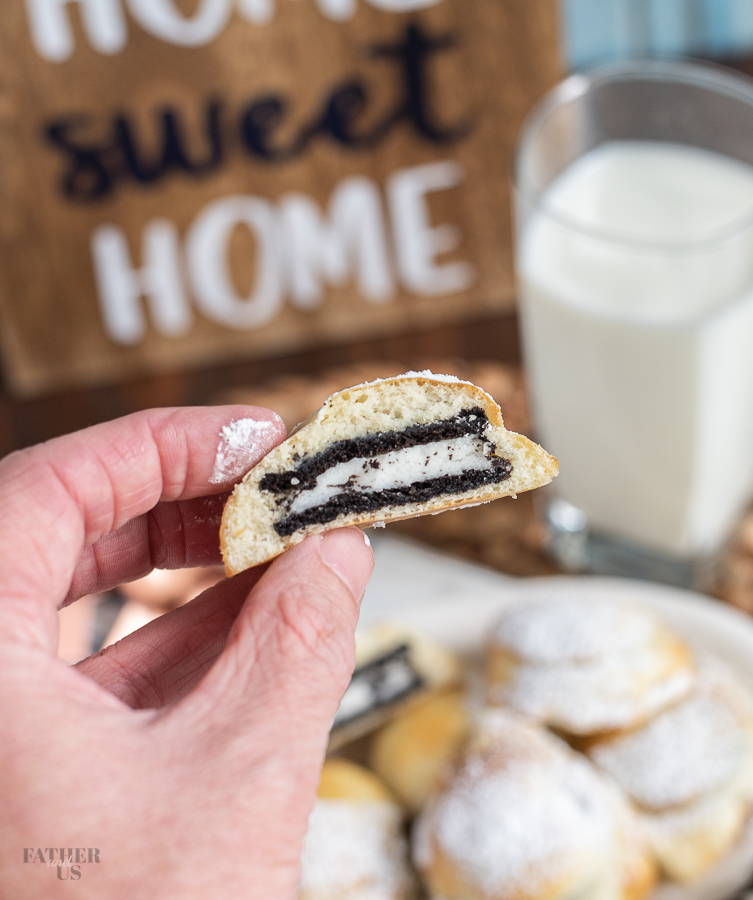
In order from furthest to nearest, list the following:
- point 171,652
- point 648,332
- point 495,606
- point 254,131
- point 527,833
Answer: point 254,131 < point 495,606 < point 648,332 < point 527,833 < point 171,652

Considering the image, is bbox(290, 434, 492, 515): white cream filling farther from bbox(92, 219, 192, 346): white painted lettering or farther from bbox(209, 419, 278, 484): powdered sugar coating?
bbox(92, 219, 192, 346): white painted lettering

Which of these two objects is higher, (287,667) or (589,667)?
(287,667)

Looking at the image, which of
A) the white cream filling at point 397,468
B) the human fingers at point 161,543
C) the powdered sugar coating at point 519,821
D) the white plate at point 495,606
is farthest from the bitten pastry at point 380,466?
the white plate at point 495,606

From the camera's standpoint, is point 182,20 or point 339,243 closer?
point 182,20

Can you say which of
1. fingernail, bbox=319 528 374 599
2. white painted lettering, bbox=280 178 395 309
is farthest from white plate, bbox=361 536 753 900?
fingernail, bbox=319 528 374 599

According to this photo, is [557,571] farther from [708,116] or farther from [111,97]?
[111,97]

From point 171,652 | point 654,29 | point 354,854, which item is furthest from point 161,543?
point 654,29

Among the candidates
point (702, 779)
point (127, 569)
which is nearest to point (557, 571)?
point (702, 779)

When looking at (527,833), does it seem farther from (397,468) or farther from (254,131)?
(254,131)
